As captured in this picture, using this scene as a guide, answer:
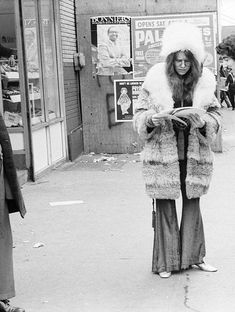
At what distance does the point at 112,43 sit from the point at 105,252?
6355 mm

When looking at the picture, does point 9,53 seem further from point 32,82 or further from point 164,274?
point 164,274

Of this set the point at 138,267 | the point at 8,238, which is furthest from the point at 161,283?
the point at 8,238

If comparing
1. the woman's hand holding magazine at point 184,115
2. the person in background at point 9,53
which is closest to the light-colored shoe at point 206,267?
the woman's hand holding magazine at point 184,115

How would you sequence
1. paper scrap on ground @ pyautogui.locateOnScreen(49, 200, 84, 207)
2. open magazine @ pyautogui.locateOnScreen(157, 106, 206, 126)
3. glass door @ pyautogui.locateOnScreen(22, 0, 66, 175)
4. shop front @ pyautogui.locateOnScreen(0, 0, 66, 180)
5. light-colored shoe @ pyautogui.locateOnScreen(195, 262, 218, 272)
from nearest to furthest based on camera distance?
open magazine @ pyautogui.locateOnScreen(157, 106, 206, 126), light-colored shoe @ pyautogui.locateOnScreen(195, 262, 218, 272), paper scrap on ground @ pyautogui.locateOnScreen(49, 200, 84, 207), shop front @ pyautogui.locateOnScreen(0, 0, 66, 180), glass door @ pyautogui.locateOnScreen(22, 0, 66, 175)

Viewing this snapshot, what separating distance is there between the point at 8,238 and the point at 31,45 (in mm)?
5793

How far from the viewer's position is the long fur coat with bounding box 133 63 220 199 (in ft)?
16.1

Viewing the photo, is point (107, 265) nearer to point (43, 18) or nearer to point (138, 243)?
point (138, 243)

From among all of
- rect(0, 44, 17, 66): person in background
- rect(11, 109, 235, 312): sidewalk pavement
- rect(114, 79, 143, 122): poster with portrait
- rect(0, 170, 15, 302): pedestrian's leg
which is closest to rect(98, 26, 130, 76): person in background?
rect(114, 79, 143, 122): poster with portrait

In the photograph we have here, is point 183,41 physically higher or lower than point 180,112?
higher

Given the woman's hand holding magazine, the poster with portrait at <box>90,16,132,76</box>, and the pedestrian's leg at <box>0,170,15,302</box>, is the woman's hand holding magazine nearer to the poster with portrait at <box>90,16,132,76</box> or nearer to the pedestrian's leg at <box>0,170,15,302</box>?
the pedestrian's leg at <box>0,170,15,302</box>

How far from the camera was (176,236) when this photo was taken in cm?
505

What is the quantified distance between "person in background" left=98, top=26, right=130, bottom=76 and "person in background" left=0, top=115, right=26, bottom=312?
24.2 ft

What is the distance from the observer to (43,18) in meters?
10.4

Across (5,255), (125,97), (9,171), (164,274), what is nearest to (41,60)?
(125,97)
